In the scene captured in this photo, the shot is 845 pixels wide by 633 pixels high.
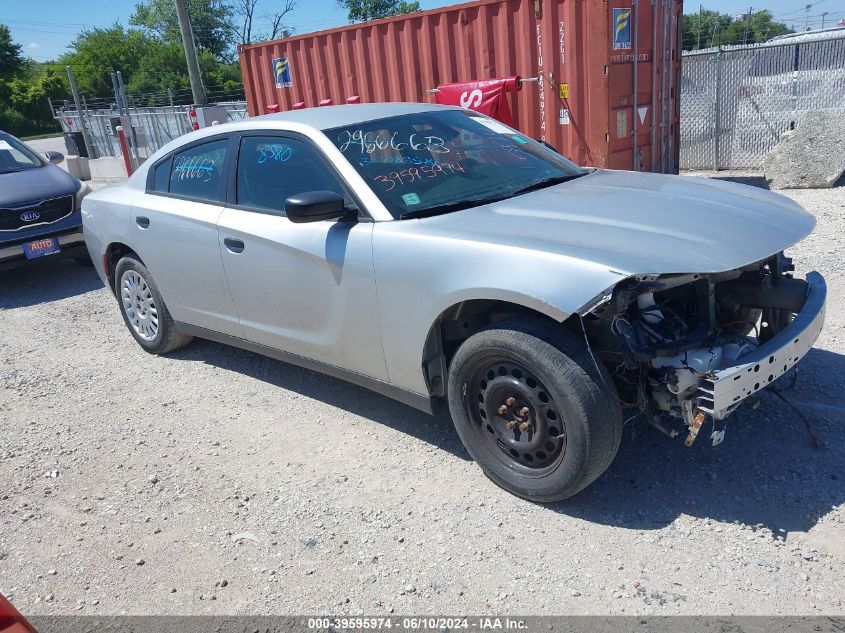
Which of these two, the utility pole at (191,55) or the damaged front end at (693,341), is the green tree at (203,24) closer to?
the utility pole at (191,55)

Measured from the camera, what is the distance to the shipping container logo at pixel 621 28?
784 cm

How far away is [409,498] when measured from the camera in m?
3.47

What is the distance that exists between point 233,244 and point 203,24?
62619 mm

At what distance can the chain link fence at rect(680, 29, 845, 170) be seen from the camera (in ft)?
37.1

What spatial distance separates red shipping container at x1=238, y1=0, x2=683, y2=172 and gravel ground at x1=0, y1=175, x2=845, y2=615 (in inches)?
167

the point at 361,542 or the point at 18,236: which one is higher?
the point at 18,236

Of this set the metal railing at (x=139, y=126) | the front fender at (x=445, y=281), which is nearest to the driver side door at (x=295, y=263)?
the front fender at (x=445, y=281)

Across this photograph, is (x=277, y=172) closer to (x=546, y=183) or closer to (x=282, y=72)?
(x=546, y=183)

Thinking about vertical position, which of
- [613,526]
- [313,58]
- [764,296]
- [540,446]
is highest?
[313,58]

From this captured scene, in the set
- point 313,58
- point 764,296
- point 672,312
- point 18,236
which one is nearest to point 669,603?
point 672,312

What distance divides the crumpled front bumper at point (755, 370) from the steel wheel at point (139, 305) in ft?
12.9

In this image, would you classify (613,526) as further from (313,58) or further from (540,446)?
(313,58)

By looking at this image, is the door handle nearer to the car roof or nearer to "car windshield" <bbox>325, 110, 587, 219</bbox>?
the car roof

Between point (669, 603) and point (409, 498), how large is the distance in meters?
1.28
